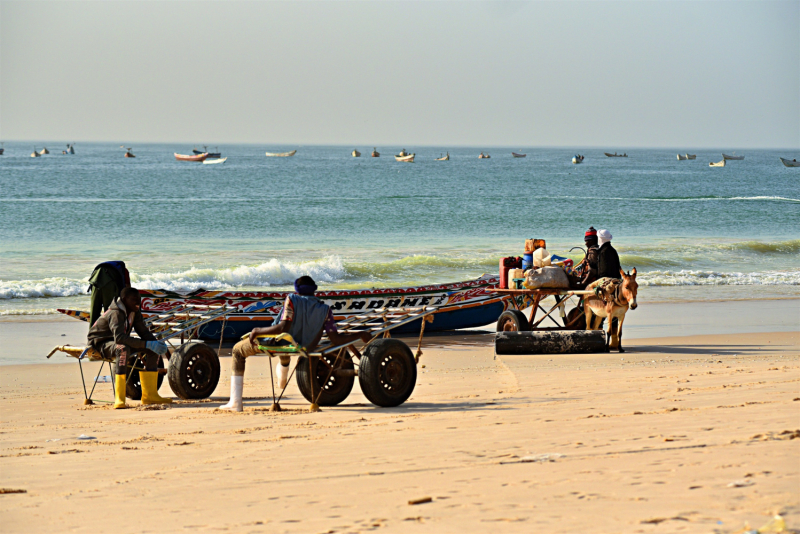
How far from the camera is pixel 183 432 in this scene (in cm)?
721

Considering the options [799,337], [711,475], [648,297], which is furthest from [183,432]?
[648,297]

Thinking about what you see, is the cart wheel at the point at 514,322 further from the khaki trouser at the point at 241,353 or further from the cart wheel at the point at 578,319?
the khaki trouser at the point at 241,353

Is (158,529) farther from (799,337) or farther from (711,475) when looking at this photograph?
(799,337)

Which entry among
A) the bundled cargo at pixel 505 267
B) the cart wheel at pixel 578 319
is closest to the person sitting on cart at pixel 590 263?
the cart wheel at pixel 578 319

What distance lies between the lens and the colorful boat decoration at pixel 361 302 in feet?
40.2

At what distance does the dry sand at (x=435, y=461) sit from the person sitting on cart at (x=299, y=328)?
41 centimetres

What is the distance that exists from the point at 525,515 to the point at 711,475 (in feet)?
3.93

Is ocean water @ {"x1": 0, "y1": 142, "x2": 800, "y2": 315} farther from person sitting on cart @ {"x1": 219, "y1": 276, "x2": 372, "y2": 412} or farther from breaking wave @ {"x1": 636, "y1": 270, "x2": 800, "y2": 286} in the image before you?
person sitting on cart @ {"x1": 219, "y1": 276, "x2": 372, "y2": 412}

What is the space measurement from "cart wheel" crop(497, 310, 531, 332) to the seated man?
5.91 m

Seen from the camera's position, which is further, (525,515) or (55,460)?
(55,460)

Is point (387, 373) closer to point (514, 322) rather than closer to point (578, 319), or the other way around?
point (514, 322)

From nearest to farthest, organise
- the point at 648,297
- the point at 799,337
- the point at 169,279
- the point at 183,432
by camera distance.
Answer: the point at 183,432, the point at 799,337, the point at 648,297, the point at 169,279

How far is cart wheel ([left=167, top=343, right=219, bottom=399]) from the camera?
902cm

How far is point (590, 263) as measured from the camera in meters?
12.9
